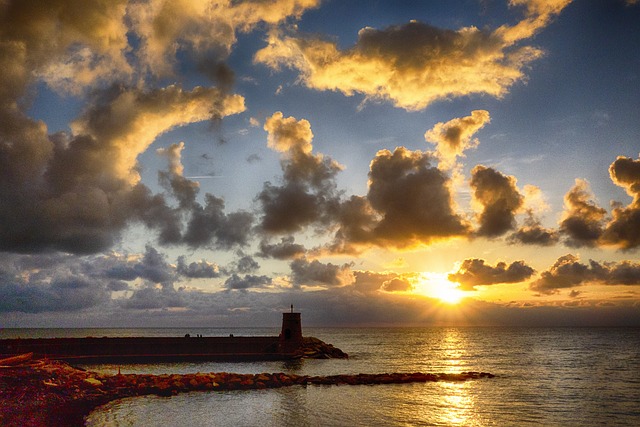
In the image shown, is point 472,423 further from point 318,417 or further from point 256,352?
point 256,352

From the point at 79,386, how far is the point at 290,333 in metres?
44.6

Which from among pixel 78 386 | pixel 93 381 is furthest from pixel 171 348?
pixel 78 386

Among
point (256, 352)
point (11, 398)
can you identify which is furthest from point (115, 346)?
point (11, 398)

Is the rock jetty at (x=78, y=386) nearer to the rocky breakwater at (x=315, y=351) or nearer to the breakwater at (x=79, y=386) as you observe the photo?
the breakwater at (x=79, y=386)

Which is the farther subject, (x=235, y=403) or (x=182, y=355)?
(x=182, y=355)

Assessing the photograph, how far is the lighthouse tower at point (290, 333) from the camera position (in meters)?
77.5

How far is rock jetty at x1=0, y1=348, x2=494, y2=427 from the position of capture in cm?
2955

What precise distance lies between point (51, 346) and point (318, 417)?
155 ft

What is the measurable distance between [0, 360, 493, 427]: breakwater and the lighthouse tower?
27.8 m

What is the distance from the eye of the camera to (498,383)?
54062 millimetres

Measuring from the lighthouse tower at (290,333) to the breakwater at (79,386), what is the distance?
27.8 m

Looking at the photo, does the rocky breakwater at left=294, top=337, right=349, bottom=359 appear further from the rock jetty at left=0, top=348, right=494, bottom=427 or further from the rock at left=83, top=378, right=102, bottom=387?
the rock at left=83, top=378, right=102, bottom=387

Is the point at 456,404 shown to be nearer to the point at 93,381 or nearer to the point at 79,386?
the point at 93,381

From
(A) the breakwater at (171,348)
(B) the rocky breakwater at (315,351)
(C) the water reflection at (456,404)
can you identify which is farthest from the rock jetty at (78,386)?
(B) the rocky breakwater at (315,351)
